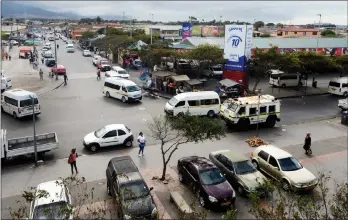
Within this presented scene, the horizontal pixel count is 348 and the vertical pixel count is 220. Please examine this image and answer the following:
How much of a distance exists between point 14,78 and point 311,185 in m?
35.6

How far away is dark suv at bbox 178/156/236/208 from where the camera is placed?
12.8m

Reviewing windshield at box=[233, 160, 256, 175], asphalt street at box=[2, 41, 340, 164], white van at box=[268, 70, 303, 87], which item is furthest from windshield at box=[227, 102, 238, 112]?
white van at box=[268, 70, 303, 87]

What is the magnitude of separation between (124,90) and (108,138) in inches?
421

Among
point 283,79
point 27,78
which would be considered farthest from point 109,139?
point 27,78

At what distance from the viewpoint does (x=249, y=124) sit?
885 inches

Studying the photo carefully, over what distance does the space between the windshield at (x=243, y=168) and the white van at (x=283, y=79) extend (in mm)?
23038

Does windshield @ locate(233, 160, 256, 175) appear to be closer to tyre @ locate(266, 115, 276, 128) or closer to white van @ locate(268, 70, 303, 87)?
tyre @ locate(266, 115, 276, 128)

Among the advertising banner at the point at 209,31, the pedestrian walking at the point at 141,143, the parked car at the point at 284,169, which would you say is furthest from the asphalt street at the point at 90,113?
the advertising banner at the point at 209,31

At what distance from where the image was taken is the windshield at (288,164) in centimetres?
1528

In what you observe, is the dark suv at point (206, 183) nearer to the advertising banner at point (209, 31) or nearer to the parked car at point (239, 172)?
the parked car at point (239, 172)

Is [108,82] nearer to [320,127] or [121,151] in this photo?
[121,151]

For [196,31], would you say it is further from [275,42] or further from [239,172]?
[239,172]

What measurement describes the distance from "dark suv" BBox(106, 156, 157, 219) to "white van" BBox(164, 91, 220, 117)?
10.1 meters

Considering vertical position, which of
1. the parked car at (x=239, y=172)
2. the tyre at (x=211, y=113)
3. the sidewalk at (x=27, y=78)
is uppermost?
the sidewalk at (x=27, y=78)
